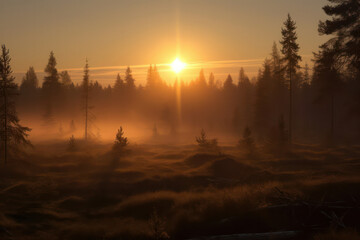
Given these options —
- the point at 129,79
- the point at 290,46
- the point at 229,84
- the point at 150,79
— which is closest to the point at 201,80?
the point at 229,84

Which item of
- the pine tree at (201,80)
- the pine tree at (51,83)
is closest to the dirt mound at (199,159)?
the pine tree at (51,83)

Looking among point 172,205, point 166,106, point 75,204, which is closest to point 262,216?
point 172,205

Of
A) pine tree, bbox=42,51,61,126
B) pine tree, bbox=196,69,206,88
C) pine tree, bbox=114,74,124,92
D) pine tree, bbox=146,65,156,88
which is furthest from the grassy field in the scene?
pine tree, bbox=196,69,206,88

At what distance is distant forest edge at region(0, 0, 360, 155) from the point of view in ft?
65.2

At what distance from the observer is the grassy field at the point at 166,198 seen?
1222cm

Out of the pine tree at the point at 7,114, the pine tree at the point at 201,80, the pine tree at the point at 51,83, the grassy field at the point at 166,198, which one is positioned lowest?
the grassy field at the point at 166,198

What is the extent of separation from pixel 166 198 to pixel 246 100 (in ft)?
188

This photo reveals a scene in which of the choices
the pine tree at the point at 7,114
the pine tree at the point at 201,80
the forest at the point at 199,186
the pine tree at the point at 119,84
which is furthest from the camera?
the pine tree at the point at 201,80

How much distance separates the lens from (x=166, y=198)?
17.7 metres

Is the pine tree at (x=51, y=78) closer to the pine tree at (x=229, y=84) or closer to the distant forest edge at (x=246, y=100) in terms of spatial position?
the distant forest edge at (x=246, y=100)

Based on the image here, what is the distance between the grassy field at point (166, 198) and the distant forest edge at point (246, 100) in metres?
7.59

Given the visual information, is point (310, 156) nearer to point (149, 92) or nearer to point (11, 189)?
point (11, 189)

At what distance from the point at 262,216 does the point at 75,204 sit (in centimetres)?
1170

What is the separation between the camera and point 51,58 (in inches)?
2525
